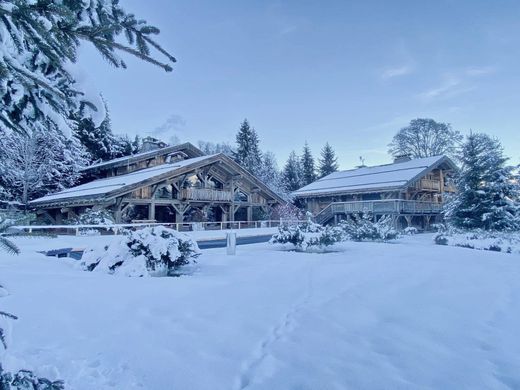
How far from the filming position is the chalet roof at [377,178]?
26.0 m

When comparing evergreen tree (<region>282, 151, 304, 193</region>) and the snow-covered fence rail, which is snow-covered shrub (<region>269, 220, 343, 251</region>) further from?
evergreen tree (<region>282, 151, 304, 193</region>)

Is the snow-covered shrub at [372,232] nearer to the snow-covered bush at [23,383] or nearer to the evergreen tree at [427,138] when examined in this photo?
the snow-covered bush at [23,383]

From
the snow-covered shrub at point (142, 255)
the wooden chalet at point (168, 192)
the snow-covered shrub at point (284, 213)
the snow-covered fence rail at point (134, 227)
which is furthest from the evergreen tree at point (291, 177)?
the snow-covered shrub at point (142, 255)

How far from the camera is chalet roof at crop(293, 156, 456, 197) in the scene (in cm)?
2597

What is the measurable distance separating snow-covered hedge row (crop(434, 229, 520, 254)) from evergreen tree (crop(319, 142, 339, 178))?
28.6 m

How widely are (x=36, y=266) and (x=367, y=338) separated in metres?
7.16

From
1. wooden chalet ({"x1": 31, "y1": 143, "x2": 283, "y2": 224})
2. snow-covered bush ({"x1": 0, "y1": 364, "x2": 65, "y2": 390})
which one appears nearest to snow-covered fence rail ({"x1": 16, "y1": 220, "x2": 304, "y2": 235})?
wooden chalet ({"x1": 31, "y1": 143, "x2": 283, "y2": 224})

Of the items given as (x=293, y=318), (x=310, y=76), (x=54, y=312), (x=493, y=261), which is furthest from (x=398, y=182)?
(x=54, y=312)

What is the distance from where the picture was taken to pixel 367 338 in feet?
11.5

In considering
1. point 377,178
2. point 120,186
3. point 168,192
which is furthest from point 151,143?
point 377,178

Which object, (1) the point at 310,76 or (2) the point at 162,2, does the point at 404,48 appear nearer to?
(1) the point at 310,76

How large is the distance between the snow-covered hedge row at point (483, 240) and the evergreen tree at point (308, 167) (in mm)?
27301

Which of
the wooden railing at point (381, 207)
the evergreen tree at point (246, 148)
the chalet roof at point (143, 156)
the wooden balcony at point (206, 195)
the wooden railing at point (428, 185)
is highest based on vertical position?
the evergreen tree at point (246, 148)

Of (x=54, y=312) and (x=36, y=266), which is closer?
(x=54, y=312)
